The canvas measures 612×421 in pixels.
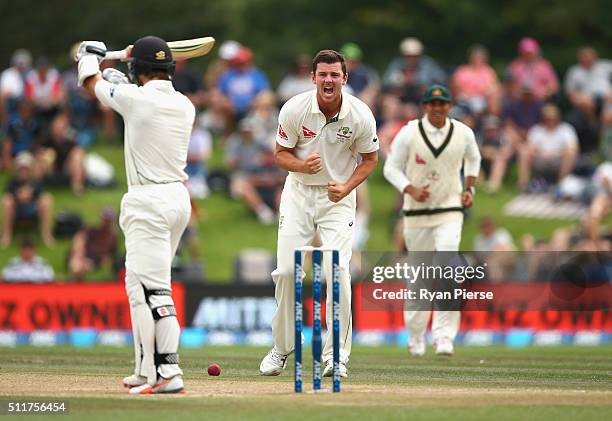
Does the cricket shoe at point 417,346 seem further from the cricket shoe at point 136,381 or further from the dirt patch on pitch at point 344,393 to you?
the cricket shoe at point 136,381

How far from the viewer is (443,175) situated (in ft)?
43.7

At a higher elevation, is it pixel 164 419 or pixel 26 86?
pixel 26 86

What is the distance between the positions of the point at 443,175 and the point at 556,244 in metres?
7.62

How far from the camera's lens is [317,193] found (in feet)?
33.8

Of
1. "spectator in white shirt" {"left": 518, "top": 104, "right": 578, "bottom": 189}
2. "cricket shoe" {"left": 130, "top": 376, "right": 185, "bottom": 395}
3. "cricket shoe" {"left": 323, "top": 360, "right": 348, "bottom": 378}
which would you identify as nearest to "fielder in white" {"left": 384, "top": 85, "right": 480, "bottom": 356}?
"cricket shoe" {"left": 323, "top": 360, "right": 348, "bottom": 378}

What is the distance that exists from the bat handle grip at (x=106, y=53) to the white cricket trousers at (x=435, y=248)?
4.91 metres

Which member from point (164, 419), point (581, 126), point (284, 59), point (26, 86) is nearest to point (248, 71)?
point (26, 86)

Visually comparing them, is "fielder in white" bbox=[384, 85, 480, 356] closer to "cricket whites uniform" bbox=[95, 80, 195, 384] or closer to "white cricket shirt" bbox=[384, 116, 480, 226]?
"white cricket shirt" bbox=[384, 116, 480, 226]

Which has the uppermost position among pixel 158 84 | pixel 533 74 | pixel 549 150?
pixel 533 74

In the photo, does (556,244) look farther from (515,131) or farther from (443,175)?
(443,175)

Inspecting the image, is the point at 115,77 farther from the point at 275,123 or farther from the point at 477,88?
the point at 477,88

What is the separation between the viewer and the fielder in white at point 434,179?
521 inches

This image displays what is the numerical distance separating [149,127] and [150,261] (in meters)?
0.89

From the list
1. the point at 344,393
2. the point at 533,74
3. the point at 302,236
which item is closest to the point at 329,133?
the point at 302,236
